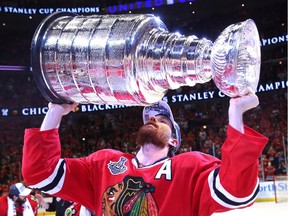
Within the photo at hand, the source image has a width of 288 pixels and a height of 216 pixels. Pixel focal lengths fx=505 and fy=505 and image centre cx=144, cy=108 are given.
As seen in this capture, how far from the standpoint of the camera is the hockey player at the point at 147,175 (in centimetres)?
139

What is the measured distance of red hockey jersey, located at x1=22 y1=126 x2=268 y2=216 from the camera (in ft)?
5.12

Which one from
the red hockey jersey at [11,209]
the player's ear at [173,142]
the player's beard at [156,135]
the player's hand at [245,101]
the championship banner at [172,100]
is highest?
the championship banner at [172,100]

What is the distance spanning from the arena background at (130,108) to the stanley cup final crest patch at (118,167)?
14.2 m

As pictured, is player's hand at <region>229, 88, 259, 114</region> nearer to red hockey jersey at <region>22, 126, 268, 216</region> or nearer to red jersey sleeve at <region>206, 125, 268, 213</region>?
red jersey sleeve at <region>206, 125, 268, 213</region>

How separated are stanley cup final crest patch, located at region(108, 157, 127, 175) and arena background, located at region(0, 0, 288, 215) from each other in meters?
14.2

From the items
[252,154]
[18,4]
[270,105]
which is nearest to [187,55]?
[252,154]

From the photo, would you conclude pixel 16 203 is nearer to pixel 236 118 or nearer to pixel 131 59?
pixel 131 59

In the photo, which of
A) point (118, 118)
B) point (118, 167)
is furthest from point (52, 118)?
point (118, 118)

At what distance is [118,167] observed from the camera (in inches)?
72.0

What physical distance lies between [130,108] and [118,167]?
16.4 m

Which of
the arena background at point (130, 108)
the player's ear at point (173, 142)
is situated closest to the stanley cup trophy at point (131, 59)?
the player's ear at point (173, 142)

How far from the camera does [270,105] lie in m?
17.1

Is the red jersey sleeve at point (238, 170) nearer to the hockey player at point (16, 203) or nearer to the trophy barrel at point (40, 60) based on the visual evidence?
the trophy barrel at point (40, 60)

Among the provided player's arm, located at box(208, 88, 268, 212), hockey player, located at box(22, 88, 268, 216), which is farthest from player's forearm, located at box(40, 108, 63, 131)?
player's arm, located at box(208, 88, 268, 212)
